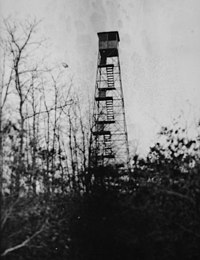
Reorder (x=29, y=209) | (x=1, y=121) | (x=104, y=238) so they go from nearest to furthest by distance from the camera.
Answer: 1. (x=29, y=209)
2. (x=1, y=121)
3. (x=104, y=238)

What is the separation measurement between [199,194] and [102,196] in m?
4.52

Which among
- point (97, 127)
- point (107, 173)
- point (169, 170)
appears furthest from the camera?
point (97, 127)

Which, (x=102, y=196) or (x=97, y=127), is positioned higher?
(x=97, y=127)

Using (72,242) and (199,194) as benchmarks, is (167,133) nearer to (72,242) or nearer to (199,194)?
(199,194)

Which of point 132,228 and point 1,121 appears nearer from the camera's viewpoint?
point 1,121

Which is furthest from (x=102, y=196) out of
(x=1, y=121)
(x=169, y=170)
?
(x=1, y=121)

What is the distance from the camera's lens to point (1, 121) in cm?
1241

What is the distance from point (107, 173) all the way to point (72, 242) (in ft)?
10.7

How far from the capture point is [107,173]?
1744 centimetres

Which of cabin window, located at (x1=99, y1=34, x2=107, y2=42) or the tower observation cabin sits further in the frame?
cabin window, located at (x1=99, y1=34, x2=107, y2=42)

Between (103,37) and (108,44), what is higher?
(103,37)

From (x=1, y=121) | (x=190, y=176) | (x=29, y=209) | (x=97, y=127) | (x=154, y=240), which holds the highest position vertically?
(x=97, y=127)

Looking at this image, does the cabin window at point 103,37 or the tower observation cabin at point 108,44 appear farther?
the cabin window at point 103,37

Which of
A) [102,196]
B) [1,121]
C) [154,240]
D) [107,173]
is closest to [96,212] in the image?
[102,196]
